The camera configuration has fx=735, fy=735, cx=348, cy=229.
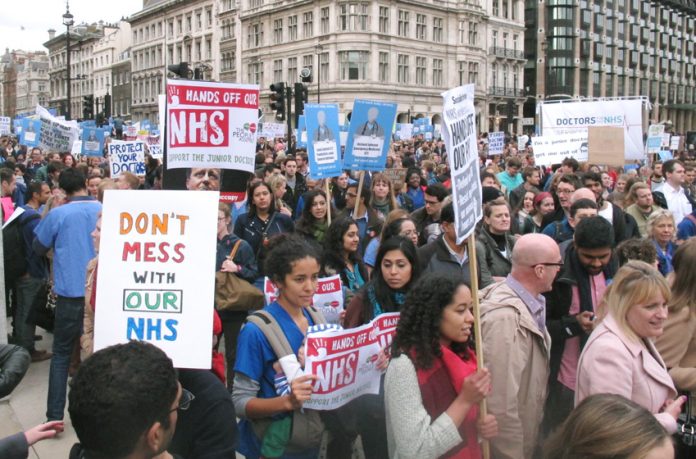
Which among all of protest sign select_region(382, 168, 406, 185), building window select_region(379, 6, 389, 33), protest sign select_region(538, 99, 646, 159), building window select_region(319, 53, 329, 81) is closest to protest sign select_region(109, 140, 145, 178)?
protest sign select_region(382, 168, 406, 185)

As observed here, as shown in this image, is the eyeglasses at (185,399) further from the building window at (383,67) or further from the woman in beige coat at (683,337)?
the building window at (383,67)

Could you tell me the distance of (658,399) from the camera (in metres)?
3.01

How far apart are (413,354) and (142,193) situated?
135 cm

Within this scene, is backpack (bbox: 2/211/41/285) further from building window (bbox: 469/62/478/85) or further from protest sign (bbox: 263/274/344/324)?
building window (bbox: 469/62/478/85)

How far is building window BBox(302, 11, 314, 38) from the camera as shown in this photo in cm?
5738

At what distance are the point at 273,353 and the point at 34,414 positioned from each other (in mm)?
3426

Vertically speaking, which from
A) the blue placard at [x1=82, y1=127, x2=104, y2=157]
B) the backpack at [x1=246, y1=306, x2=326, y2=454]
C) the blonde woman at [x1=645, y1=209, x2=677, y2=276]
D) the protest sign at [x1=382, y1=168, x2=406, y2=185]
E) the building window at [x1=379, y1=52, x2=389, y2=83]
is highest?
the building window at [x1=379, y1=52, x2=389, y2=83]

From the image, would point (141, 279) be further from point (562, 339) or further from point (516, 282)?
point (562, 339)

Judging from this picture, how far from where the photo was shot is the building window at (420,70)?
5825cm

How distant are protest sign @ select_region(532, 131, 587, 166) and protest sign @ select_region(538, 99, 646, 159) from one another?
16.7 inches

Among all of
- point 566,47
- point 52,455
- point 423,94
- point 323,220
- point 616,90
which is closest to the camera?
point 52,455

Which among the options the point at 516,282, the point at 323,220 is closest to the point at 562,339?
the point at 516,282

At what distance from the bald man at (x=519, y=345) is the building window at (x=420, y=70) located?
5591 centimetres

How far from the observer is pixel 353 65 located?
54.8 metres
